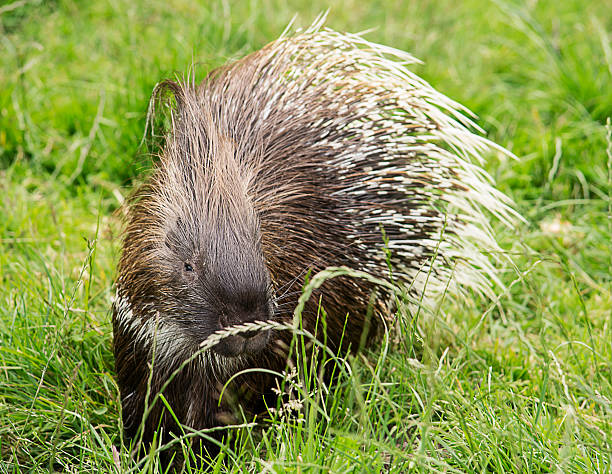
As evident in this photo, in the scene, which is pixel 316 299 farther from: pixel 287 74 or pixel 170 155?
pixel 287 74

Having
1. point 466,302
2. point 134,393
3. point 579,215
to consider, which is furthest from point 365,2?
point 134,393

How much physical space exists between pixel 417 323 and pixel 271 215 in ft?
2.26

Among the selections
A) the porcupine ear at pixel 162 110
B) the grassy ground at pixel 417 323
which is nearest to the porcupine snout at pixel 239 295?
the grassy ground at pixel 417 323

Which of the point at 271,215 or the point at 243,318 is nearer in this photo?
the point at 243,318

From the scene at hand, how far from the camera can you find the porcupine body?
2.47m

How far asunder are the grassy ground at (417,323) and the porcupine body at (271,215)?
203 mm

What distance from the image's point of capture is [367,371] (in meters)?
3.13

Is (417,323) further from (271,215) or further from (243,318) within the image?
(243,318)

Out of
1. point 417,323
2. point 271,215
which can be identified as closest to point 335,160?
point 271,215

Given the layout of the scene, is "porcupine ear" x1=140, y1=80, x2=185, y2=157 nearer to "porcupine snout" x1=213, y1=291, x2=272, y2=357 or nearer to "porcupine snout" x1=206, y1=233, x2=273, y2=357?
"porcupine snout" x1=206, y1=233, x2=273, y2=357

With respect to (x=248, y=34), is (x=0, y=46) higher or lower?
lower

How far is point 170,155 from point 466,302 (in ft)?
4.78

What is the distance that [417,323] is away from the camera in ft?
9.61

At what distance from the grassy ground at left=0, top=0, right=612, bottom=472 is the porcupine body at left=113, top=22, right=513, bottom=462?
203 mm
